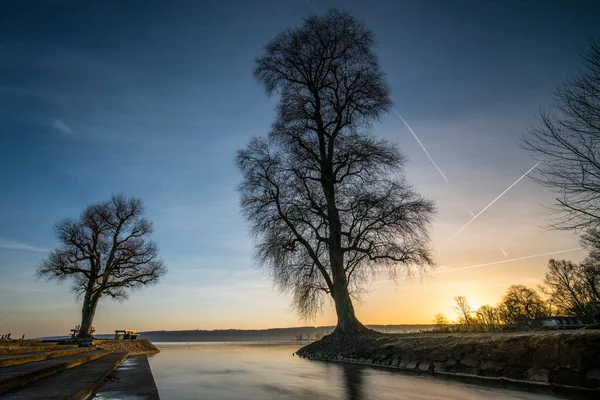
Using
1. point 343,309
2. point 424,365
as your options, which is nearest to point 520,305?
point 343,309

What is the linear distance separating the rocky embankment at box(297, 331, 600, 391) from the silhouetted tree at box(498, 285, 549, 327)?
63885mm

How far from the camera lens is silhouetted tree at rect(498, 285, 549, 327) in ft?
192

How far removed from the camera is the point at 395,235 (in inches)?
548

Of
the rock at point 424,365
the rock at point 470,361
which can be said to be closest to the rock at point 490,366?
the rock at point 470,361

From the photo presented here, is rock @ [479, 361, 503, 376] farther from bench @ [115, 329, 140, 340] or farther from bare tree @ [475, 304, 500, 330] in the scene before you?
bare tree @ [475, 304, 500, 330]

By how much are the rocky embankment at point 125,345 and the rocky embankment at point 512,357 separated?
20.3 metres

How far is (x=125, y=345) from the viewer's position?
2266 centimetres

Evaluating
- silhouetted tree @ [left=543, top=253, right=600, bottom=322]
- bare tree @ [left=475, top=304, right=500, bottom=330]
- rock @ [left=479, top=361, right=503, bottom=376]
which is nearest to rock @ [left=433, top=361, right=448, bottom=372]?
rock @ [left=479, top=361, right=503, bottom=376]

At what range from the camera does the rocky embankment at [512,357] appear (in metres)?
4.43

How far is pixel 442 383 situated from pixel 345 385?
1692mm

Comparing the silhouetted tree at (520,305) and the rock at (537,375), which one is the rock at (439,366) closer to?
the rock at (537,375)

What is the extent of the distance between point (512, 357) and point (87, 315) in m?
27.6

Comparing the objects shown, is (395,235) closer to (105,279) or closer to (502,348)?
(502,348)

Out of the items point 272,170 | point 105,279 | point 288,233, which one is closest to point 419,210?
point 288,233
